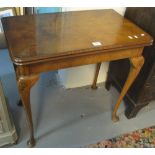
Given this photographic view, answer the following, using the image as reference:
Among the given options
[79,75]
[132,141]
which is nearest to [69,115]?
[79,75]

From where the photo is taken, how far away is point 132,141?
131 centimetres

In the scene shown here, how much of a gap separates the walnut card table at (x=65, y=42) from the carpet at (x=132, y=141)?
0.40 m

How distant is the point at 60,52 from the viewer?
0.84m

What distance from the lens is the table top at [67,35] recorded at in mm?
844

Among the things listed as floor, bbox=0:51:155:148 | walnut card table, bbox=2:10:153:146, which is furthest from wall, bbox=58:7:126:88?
walnut card table, bbox=2:10:153:146

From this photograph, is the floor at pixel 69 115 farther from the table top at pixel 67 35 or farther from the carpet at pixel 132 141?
the table top at pixel 67 35

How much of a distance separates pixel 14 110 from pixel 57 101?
0.32 metres

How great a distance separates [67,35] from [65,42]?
0.23ft

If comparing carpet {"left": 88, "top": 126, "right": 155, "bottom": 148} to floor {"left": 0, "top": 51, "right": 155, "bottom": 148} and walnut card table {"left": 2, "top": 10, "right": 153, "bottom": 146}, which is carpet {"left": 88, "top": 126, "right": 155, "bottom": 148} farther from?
walnut card table {"left": 2, "top": 10, "right": 153, "bottom": 146}

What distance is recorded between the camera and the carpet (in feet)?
4.16

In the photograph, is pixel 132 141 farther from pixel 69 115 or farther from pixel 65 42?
pixel 65 42
